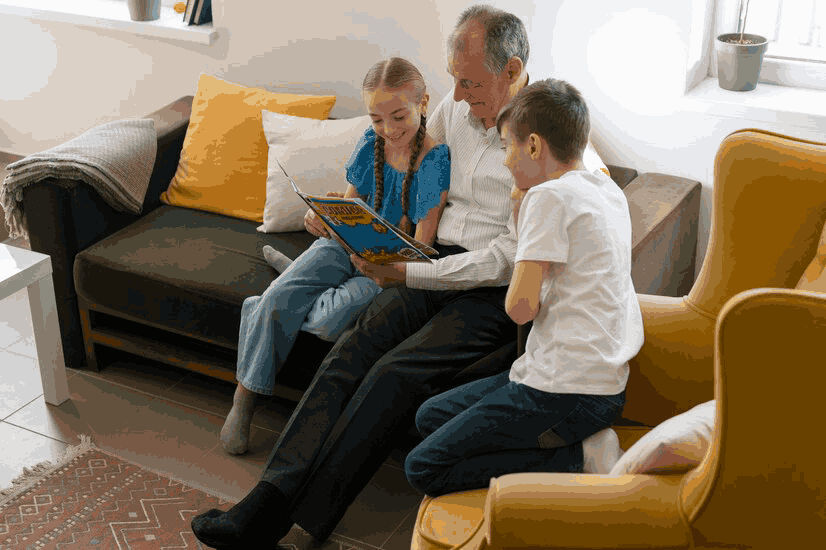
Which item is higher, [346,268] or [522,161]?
[522,161]

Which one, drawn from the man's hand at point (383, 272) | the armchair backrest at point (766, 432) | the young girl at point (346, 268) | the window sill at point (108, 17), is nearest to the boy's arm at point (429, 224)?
the young girl at point (346, 268)

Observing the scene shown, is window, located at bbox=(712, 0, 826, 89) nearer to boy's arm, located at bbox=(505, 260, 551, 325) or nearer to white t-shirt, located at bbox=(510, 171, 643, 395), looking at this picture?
white t-shirt, located at bbox=(510, 171, 643, 395)

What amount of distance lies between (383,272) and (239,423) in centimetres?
60

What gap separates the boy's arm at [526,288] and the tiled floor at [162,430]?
77 centimetres

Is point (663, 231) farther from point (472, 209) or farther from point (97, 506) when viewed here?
point (97, 506)

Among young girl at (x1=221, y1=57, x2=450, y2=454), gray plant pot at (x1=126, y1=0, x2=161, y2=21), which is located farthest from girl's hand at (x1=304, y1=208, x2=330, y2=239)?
gray plant pot at (x1=126, y1=0, x2=161, y2=21)

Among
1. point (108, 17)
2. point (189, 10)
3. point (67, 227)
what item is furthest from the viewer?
point (108, 17)

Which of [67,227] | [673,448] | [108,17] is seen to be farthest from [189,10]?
[673,448]

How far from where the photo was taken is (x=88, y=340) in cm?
280

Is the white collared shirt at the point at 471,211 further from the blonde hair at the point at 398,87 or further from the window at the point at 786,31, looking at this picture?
the window at the point at 786,31

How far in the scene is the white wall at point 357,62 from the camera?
262 cm

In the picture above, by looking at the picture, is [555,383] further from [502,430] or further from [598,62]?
[598,62]

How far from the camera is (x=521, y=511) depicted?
54.9 inches

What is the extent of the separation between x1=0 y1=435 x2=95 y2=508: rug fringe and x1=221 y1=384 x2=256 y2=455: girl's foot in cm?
39
